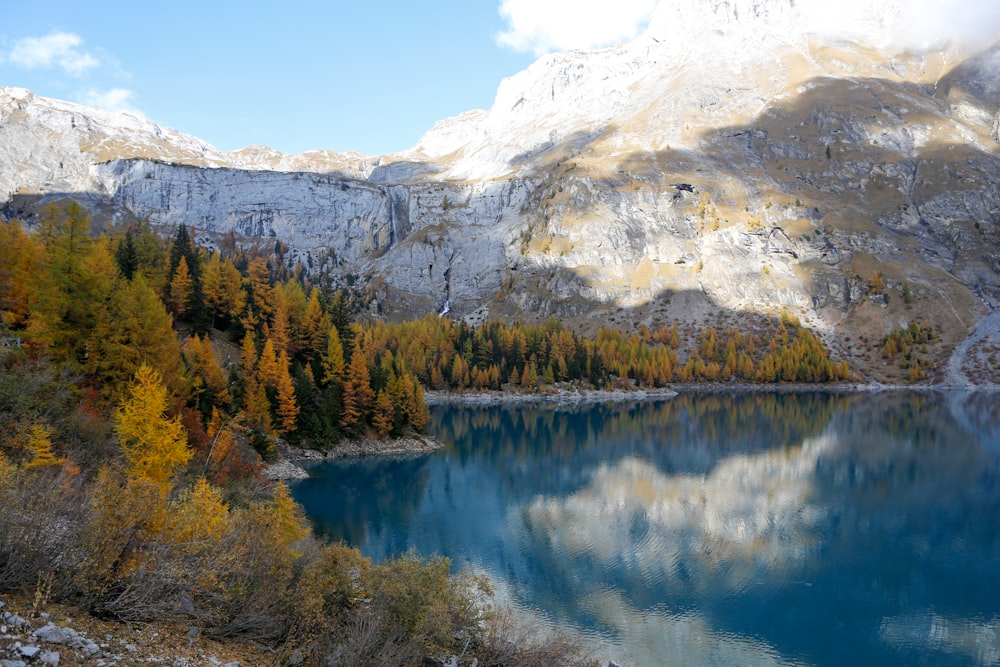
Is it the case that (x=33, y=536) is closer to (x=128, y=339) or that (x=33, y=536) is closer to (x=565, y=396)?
(x=128, y=339)

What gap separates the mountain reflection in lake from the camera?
26.5 meters

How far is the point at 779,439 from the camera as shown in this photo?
253ft

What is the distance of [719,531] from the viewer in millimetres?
40438

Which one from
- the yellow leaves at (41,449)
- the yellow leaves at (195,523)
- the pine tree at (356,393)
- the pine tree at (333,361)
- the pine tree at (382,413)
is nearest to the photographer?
the yellow leaves at (195,523)

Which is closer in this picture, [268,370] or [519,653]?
[519,653]

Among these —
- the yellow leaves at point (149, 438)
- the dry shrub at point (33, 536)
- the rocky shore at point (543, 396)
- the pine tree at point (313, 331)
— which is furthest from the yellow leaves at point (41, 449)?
the rocky shore at point (543, 396)

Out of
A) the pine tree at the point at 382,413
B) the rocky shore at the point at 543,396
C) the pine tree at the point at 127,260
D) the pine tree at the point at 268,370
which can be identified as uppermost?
the pine tree at the point at 127,260

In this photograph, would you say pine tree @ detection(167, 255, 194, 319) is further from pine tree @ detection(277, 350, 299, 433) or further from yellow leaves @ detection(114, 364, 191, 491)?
yellow leaves @ detection(114, 364, 191, 491)

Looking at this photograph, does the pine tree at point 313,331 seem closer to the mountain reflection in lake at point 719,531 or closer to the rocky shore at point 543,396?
the mountain reflection in lake at point 719,531

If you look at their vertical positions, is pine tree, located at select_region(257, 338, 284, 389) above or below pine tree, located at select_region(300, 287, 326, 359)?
below

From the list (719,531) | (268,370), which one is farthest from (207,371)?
(719,531)

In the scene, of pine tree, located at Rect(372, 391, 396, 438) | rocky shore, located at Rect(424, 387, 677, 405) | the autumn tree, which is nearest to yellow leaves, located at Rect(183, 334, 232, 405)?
the autumn tree

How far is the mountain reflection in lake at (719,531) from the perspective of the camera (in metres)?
26.5

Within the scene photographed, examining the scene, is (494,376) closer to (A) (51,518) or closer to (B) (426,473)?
(B) (426,473)
